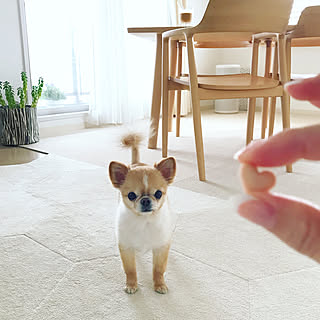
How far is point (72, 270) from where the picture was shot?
1105mm

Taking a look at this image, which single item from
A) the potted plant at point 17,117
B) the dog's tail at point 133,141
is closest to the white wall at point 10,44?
the potted plant at point 17,117

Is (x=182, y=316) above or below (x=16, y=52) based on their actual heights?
below

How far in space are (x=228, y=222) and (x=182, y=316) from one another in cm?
55

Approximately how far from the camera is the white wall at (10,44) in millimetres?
2883

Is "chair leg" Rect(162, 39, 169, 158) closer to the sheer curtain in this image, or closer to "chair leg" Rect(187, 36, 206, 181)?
"chair leg" Rect(187, 36, 206, 181)

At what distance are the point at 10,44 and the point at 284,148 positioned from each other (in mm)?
3139

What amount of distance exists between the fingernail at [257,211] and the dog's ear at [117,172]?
2.61 ft

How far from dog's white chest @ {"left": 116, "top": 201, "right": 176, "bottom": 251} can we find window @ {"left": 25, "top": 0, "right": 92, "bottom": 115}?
2.62 metres

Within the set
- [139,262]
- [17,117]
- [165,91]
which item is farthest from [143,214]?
[17,117]

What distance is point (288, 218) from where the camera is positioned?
0.48 ft

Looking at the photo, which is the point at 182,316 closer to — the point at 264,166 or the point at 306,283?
the point at 306,283

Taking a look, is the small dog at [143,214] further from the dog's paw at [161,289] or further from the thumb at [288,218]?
the thumb at [288,218]

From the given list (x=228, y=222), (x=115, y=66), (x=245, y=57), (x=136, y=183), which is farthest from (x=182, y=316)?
(x=245, y=57)

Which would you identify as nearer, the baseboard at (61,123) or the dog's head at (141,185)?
the dog's head at (141,185)
